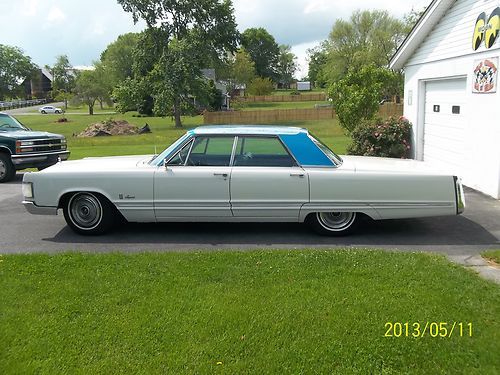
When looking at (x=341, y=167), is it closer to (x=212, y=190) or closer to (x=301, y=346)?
(x=212, y=190)

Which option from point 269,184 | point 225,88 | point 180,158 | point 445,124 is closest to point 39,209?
point 180,158

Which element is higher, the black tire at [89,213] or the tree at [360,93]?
the tree at [360,93]

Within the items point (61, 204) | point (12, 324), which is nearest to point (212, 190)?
point (61, 204)

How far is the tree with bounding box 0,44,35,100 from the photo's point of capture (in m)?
99.6

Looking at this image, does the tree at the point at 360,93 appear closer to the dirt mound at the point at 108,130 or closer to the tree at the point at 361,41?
the dirt mound at the point at 108,130

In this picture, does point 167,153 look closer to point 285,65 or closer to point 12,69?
point 12,69

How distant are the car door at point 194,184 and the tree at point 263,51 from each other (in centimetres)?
11435

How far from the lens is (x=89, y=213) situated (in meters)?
6.42

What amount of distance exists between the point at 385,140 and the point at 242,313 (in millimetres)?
9827

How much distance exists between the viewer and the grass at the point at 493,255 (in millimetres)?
5195

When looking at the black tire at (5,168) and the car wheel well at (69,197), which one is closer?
the car wheel well at (69,197)

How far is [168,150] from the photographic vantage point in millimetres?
6359

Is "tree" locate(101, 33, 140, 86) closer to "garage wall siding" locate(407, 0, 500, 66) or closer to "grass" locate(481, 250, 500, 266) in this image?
"garage wall siding" locate(407, 0, 500, 66)

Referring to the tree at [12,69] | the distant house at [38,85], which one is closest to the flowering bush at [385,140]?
the tree at [12,69]
